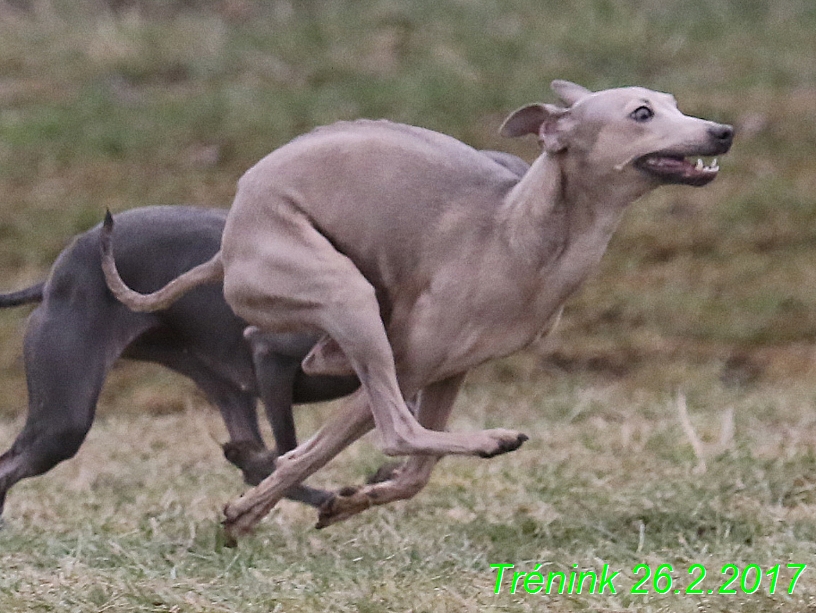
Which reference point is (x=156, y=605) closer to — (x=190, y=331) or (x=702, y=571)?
(x=702, y=571)

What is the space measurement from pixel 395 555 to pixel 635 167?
1378 mm

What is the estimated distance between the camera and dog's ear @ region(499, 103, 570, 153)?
15.8 ft

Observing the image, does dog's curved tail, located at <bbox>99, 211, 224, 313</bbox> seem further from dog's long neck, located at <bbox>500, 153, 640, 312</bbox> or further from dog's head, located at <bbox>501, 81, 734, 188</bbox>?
dog's head, located at <bbox>501, 81, 734, 188</bbox>

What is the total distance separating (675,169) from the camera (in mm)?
4660

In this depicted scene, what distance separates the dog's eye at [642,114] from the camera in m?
4.72

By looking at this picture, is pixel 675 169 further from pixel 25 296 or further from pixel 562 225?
pixel 25 296

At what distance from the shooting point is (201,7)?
15.6 m

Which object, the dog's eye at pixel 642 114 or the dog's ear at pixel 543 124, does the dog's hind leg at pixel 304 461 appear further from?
the dog's eye at pixel 642 114

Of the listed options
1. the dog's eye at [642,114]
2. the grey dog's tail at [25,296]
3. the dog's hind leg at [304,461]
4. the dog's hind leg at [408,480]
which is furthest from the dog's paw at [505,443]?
the grey dog's tail at [25,296]

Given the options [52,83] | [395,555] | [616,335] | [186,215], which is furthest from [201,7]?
[395,555]

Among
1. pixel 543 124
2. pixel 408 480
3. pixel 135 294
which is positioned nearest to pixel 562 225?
pixel 543 124

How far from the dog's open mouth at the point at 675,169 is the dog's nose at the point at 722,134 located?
0.07m

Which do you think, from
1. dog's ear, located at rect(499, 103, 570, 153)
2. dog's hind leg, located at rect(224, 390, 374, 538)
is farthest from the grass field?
dog's ear, located at rect(499, 103, 570, 153)

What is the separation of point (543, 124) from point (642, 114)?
0.95ft
